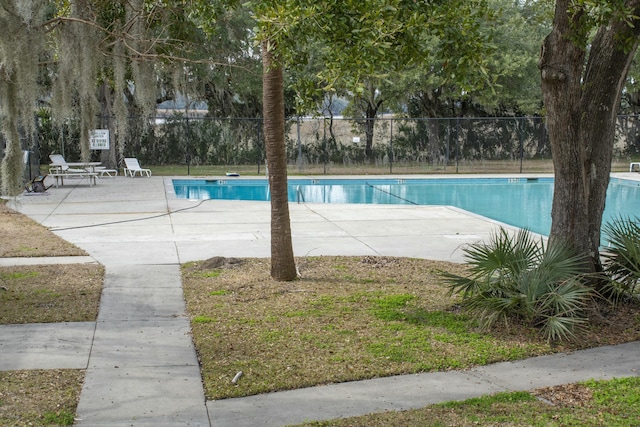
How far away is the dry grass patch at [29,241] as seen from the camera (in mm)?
10867

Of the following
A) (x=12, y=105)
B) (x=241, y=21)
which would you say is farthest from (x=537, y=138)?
(x=12, y=105)

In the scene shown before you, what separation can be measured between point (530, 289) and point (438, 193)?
56.8 feet

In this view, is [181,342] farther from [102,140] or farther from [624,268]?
[102,140]

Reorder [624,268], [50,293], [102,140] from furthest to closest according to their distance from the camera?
[102,140] < [50,293] < [624,268]

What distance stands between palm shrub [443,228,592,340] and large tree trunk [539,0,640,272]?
363 millimetres

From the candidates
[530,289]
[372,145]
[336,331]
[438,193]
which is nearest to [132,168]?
[372,145]

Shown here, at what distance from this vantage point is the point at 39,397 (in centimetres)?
525

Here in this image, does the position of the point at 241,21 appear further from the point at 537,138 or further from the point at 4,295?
the point at 4,295

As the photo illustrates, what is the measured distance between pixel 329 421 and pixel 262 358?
4.71 ft

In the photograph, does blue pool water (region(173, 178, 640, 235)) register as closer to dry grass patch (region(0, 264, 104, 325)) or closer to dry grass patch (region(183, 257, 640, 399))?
dry grass patch (region(183, 257, 640, 399))

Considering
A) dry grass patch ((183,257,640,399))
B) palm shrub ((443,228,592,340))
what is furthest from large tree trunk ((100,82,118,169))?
palm shrub ((443,228,592,340))

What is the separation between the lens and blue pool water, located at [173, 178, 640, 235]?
20.3 m

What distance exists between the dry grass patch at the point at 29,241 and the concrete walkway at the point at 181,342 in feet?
0.98

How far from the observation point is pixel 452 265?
33.3 ft
